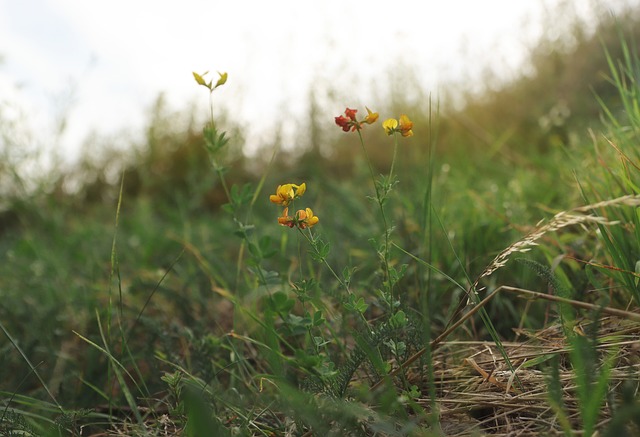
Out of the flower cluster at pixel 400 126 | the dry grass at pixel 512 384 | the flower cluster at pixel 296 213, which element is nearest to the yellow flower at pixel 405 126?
the flower cluster at pixel 400 126

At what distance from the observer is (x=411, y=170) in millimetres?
3014

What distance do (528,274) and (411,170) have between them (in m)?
1.52

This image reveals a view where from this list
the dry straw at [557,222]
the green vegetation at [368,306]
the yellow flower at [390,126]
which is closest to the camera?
the dry straw at [557,222]

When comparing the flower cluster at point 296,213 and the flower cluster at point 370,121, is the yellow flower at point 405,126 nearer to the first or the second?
the flower cluster at point 370,121

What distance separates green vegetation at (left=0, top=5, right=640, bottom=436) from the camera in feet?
3.12

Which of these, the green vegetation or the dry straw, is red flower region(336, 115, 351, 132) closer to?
the green vegetation

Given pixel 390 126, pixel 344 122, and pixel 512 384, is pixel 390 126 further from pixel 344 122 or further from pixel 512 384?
pixel 512 384

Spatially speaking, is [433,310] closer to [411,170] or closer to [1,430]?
[1,430]

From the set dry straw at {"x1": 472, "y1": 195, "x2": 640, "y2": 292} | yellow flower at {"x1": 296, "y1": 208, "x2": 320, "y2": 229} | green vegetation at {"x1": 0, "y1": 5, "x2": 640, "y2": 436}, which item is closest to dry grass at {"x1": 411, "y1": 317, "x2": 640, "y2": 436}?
green vegetation at {"x1": 0, "y1": 5, "x2": 640, "y2": 436}

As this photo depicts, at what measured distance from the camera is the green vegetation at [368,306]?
3.12 feet

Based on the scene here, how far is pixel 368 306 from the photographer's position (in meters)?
1.38

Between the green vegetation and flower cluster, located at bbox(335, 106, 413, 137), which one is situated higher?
flower cluster, located at bbox(335, 106, 413, 137)

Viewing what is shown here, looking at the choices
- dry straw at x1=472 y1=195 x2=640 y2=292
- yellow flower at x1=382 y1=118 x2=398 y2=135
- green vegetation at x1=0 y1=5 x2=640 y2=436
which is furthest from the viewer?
yellow flower at x1=382 y1=118 x2=398 y2=135

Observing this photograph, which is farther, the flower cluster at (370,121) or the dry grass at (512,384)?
the flower cluster at (370,121)
